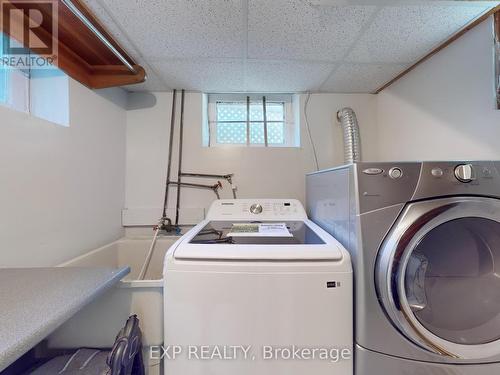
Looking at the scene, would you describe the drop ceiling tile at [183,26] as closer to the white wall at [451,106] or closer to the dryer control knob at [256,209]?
the dryer control knob at [256,209]

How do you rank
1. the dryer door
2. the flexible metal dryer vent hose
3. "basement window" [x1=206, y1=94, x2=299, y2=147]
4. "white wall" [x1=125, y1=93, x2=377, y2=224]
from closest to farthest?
1. the dryer door
2. the flexible metal dryer vent hose
3. "white wall" [x1=125, y1=93, x2=377, y2=224]
4. "basement window" [x1=206, y1=94, x2=299, y2=147]

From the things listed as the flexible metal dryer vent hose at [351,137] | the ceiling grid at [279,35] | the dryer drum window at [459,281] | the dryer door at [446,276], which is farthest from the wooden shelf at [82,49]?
the dryer drum window at [459,281]

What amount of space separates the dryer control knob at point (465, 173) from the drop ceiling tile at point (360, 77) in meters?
1.04

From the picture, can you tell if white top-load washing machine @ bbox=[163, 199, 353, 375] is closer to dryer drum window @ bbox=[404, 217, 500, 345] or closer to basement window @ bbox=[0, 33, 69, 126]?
dryer drum window @ bbox=[404, 217, 500, 345]

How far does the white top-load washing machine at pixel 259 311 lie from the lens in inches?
33.2

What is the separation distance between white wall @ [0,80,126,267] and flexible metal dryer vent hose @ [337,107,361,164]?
6.06 feet

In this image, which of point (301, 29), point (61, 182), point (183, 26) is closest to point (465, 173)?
point (301, 29)

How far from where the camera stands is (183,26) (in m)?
1.18

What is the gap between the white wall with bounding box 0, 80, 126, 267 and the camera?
3.39 feet

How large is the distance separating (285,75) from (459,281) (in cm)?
153

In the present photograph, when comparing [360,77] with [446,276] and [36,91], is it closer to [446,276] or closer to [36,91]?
[446,276]

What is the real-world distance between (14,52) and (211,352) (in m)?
1.72

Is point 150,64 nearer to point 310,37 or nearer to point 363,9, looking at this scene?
point 310,37

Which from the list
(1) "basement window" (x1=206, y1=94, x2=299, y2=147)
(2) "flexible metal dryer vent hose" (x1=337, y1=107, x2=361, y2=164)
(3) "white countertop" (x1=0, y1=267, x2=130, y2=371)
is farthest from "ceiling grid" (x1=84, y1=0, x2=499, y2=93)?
(3) "white countertop" (x1=0, y1=267, x2=130, y2=371)
